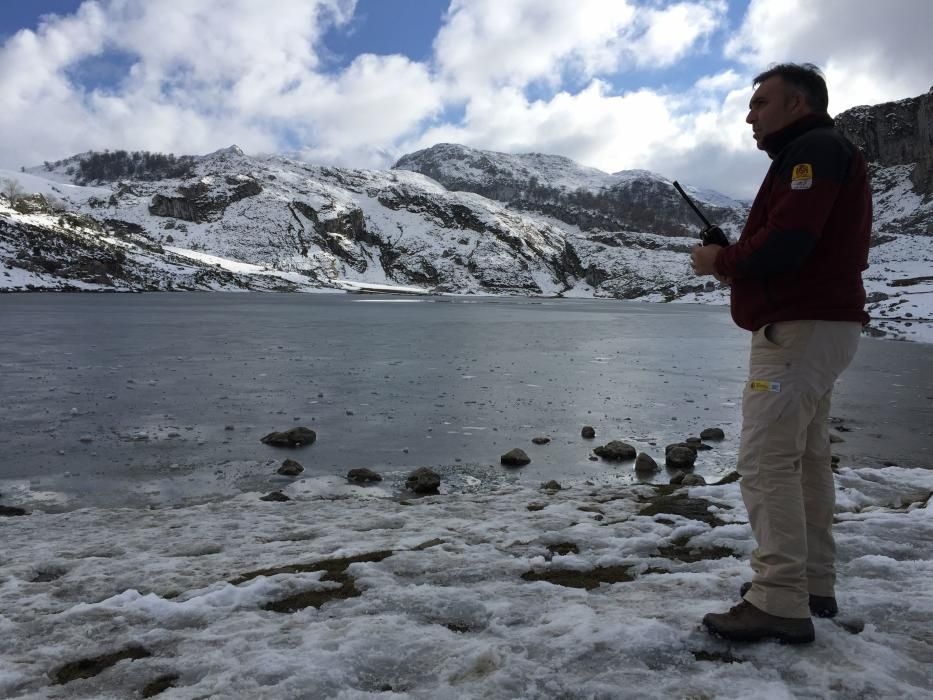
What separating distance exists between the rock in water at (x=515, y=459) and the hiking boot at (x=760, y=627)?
9.56m

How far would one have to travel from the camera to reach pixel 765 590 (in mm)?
4141

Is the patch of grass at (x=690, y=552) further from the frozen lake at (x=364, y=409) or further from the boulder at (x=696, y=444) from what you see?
the boulder at (x=696, y=444)

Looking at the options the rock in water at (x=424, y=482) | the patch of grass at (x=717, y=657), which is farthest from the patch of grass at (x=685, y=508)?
the rock in water at (x=424, y=482)

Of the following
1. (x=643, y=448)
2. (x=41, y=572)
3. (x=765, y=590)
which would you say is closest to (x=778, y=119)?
(x=765, y=590)

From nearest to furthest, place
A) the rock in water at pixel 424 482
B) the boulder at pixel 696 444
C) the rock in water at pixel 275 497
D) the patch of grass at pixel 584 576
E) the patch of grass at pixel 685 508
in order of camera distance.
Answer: the patch of grass at pixel 584 576, the patch of grass at pixel 685 508, the rock in water at pixel 275 497, the rock in water at pixel 424 482, the boulder at pixel 696 444

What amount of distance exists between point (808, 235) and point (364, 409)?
16744 mm

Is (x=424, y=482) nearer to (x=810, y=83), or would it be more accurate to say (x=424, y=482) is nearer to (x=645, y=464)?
(x=645, y=464)

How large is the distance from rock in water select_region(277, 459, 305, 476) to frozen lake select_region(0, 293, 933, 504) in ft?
0.82

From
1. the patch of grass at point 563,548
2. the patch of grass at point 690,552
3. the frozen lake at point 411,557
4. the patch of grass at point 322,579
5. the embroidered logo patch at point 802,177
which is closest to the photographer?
the embroidered logo patch at point 802,177

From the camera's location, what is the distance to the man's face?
13.9 feet

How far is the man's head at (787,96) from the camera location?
420 centimetres

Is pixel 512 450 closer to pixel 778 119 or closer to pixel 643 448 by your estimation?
pixel 643 448

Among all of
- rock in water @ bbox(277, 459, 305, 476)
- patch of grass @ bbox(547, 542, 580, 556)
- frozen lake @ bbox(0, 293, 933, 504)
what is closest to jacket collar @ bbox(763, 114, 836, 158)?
patch of grass @ bbox(547, 542, 580, 556)

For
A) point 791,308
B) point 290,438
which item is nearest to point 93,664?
point 791,308
